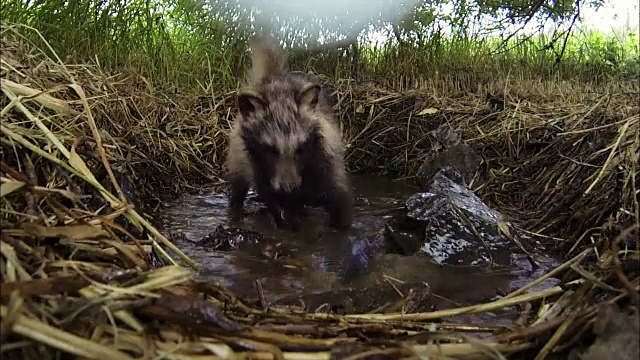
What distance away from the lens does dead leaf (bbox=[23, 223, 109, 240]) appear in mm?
1817

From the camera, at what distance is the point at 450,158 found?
488 cm

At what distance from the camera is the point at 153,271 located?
6.14 ft

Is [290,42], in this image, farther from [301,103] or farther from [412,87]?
[301,103]

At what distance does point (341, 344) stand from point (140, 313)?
569mm

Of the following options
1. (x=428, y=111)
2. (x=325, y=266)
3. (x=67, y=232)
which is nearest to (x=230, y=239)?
(x=325, y=266)

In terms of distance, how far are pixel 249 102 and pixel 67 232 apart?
2642mm

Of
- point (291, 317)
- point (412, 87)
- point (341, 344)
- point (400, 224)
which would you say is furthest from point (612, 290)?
point (412, 87)

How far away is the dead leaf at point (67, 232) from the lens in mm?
1817

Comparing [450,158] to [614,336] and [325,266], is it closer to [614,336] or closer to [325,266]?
[325,266]

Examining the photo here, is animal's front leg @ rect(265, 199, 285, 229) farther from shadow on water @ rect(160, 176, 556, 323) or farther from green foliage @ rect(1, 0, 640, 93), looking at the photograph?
green foliage @ rect(1, 0, 640, 93)

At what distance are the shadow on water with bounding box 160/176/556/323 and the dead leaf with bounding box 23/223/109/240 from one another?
Result: 83 cm

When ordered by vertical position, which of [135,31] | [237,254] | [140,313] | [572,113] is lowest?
[237,254]

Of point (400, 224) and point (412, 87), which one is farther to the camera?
point (412, 87)

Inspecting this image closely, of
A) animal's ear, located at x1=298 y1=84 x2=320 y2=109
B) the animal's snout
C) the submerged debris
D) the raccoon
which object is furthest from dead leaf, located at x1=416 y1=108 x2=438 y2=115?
the submerged debris
